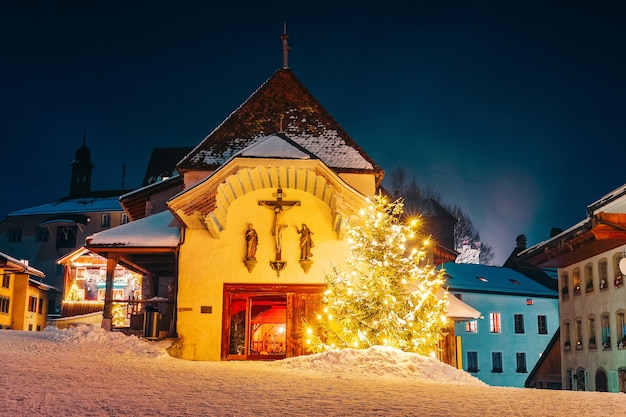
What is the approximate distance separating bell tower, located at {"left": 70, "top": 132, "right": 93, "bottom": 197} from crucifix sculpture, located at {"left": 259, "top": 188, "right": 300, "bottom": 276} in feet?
223

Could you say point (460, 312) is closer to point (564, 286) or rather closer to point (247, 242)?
point (247, 242)

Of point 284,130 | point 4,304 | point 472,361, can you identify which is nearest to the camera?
point 284,130

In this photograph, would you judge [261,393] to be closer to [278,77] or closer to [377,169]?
[377,169]

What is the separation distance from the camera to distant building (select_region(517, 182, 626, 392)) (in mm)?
31000

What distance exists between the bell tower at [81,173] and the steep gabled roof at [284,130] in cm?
6328

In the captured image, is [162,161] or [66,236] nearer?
[162,161]

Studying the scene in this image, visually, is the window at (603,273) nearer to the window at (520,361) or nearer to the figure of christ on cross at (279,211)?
the figure of christ on cross at (279,211)

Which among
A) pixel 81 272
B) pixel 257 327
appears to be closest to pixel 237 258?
→ pixel 257 327

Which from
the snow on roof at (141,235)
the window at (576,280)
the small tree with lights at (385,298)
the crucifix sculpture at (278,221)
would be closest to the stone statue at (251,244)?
the crucifix sculpture at (278,221)

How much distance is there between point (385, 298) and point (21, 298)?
150ft

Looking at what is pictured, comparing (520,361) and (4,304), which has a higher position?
(4,304)

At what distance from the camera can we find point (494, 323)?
184ft

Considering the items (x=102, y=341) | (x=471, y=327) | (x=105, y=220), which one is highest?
(x=105, y=220)

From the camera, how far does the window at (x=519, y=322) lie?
56.4 m
